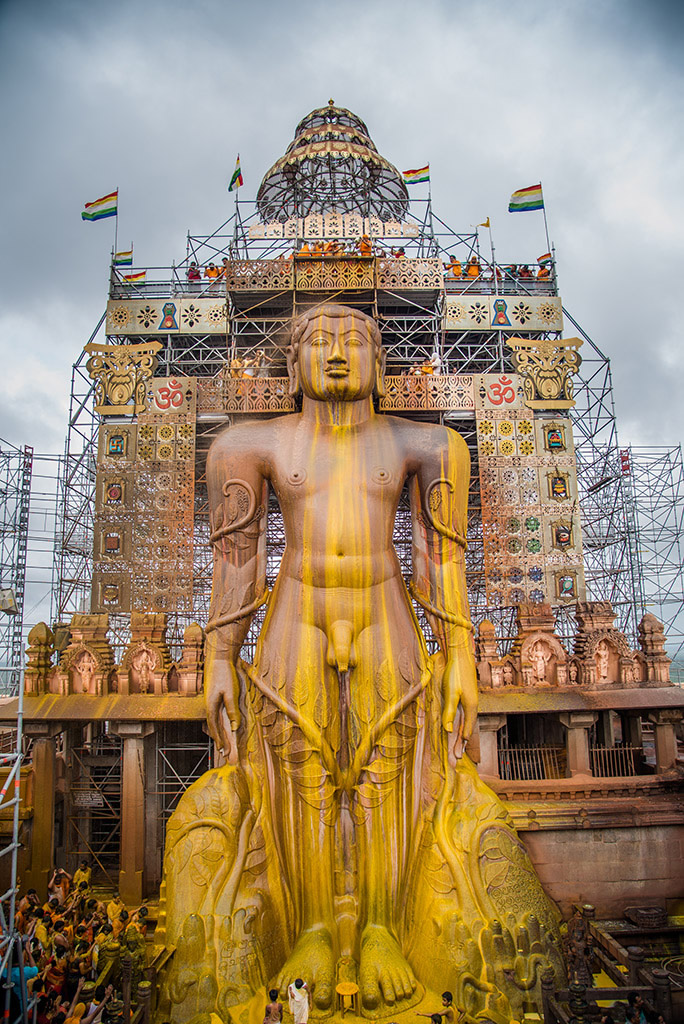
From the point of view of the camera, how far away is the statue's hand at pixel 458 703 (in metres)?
6.70

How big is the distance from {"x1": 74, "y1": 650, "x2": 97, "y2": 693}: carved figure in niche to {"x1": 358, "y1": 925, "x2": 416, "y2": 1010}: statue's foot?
7189mm

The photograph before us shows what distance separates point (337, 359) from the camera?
6.67 metres

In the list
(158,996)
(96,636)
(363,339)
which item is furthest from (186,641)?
(363,339)

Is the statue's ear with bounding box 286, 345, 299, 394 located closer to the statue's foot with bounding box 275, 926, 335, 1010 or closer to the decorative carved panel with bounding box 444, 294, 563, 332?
the statue's foot with bounding box 275, 926, 335, 1010

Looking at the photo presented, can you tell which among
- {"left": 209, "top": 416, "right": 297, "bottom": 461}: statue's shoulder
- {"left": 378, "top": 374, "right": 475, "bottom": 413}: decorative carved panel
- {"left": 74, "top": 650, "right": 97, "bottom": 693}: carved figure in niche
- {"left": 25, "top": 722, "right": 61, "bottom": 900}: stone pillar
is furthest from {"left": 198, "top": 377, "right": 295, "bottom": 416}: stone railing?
{"left": 209, "top": 416, "right": 297, "bottom": 461}: statue's shoulder

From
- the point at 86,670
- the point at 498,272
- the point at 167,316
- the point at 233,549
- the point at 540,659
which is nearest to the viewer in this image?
the point at 233,549

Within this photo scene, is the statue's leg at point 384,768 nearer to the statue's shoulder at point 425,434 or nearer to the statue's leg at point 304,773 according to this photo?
the statue's leg at point 304,773

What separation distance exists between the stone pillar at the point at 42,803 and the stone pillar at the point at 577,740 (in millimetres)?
8588

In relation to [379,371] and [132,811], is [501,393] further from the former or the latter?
[132,811]

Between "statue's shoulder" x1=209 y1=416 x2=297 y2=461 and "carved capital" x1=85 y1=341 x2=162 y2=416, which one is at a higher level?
"carved capital" x1=85 y1=341 x2=162 y2=416

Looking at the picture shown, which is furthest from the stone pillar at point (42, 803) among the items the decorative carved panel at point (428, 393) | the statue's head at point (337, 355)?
the decorative carved panel at point (428, 393)

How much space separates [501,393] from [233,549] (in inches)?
505

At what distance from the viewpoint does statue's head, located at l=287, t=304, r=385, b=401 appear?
22.1 ft

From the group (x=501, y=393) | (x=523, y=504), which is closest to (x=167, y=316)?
(x=501, y=393)
